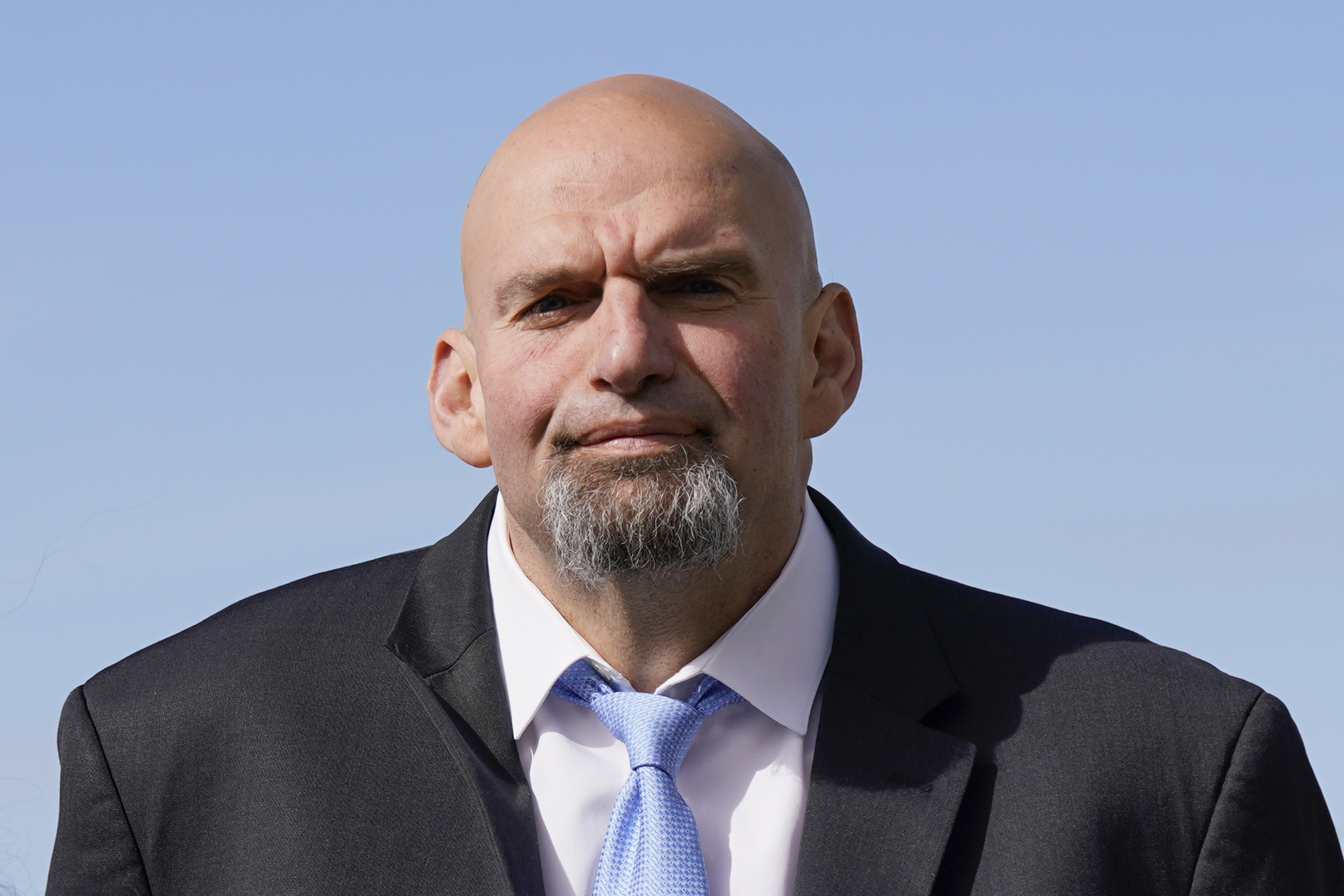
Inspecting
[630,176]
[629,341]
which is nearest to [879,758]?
[629,341]

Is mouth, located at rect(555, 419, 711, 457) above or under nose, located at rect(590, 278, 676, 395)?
under

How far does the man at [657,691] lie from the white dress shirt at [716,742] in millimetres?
10

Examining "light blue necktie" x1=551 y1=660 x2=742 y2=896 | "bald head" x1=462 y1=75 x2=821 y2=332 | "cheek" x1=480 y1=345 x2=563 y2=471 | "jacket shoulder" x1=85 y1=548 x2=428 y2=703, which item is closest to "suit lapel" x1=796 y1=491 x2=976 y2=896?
"light blue necktie" x1=551 y1=660 x2=742 y2=896

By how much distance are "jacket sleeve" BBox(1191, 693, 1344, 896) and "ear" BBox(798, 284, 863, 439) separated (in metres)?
1.61

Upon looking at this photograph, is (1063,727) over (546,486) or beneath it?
beneath

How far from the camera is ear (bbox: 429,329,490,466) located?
498 centimetres

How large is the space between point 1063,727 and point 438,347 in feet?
7.72

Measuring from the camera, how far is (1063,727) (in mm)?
4734

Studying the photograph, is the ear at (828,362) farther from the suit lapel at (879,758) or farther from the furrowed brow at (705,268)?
the suit lapel at (879,758)

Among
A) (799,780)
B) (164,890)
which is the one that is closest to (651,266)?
(799,780)

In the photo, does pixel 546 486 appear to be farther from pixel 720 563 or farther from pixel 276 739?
pixel 276 739

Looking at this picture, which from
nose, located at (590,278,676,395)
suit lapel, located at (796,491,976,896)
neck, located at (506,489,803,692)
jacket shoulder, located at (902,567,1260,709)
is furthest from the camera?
jacket shoulder, located at (902,567,1260,709)

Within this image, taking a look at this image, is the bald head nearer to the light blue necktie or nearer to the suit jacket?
the suit jacket

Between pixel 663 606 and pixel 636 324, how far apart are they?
896 mm
